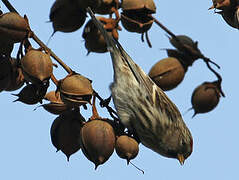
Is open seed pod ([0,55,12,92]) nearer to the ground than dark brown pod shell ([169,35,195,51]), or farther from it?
farther from it

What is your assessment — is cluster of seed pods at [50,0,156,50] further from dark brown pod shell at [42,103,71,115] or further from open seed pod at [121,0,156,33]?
dark brown pod shell at [42,103,71,115]

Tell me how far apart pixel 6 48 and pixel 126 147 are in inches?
30.4

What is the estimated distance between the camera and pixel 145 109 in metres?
3.40

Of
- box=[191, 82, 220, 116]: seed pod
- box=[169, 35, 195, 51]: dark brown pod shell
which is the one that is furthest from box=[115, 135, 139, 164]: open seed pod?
box=[169, 35, 195, 51]: dark brown pod shell

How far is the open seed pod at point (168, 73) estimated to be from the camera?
309 centimetres

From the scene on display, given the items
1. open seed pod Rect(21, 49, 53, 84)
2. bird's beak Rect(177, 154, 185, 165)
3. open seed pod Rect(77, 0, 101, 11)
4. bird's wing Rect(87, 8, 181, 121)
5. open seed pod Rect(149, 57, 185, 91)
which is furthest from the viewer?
bird's beak Rect(177, 154, 185, 165)

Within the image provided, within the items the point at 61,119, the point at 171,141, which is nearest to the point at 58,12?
the point at 61,119

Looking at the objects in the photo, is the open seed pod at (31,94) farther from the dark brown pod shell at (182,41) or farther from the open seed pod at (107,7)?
the dark brown pod shell at (182,41)

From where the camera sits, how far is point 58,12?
2.81m

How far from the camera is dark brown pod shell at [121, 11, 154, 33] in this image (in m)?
2.94

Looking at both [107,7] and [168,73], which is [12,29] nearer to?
[107,7]

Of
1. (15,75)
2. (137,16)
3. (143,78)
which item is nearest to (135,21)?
(137,16)

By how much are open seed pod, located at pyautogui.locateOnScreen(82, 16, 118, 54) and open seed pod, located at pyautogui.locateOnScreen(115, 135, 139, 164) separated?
0.64 meters

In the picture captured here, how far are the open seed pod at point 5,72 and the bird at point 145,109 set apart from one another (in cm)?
51
